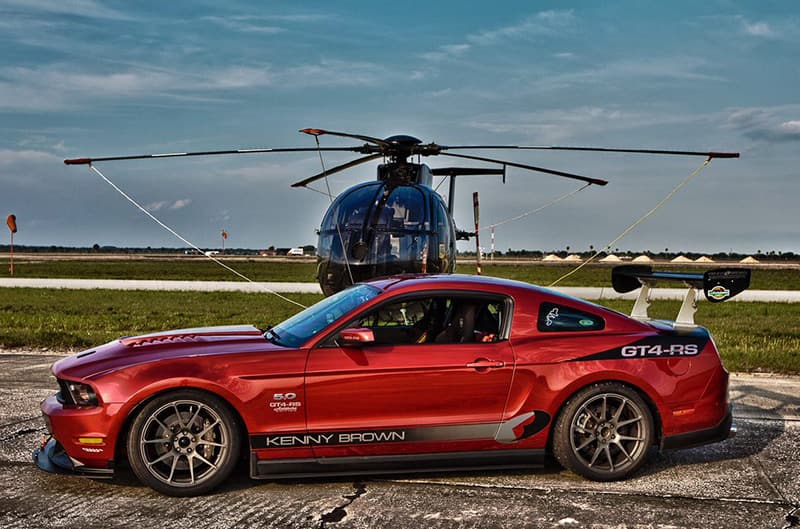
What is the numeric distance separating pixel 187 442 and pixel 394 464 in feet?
4.42

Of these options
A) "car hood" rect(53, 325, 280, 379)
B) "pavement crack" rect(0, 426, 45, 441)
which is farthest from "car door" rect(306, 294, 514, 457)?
"pavement crack" rect(0, 426, 45, 441)

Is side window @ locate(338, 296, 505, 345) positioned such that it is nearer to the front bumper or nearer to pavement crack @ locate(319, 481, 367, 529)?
pavement crack @ locate(319, 481, 367, 529)

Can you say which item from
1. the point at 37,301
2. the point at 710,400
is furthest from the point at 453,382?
the point at 37,301

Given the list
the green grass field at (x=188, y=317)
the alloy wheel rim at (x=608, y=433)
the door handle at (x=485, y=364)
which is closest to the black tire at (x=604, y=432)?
the alloy wheel rim at (x=608, y=433)

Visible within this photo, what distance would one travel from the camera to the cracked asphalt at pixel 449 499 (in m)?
4.54

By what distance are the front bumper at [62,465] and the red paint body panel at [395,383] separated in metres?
0.05

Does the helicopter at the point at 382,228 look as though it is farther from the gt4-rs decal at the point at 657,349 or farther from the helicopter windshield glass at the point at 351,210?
the gt4-rs decal at the point at 657,349

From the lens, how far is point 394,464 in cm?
512

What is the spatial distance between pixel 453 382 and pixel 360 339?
706 millimetres

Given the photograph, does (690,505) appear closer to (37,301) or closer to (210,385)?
(210,385)

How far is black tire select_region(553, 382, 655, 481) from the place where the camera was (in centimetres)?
531

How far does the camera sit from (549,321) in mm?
5559

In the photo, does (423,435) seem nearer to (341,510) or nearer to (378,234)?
(341,510)

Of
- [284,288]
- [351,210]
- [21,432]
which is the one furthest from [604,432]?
[284,288]
